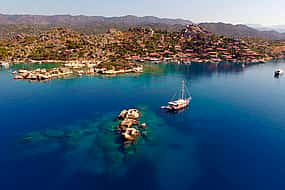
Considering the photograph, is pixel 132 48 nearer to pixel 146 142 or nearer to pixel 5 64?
pixel 5 64

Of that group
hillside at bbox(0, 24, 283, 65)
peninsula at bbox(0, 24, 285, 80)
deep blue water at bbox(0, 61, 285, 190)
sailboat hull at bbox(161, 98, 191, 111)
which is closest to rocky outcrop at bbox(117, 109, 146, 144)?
deep blue water at bbox(0, 61, 285, 190)

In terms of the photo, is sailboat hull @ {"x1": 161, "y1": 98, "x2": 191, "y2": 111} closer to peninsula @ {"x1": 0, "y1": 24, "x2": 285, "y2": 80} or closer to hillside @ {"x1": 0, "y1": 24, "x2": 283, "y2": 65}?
peninsula @ {"x1": 0, "y1": 24, "x2": 285, "y2": 80}

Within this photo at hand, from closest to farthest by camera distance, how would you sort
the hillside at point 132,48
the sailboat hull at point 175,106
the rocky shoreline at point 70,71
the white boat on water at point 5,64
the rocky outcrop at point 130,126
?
the rocky outcrop at point 130,126 → the sailboat hull at point 175,106 → the rocky shoreline at point 70,71 → the white boat on water at point 5,64 → the hillside at point 132,48

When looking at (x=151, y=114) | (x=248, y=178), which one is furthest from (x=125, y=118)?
(x=248, y=178)

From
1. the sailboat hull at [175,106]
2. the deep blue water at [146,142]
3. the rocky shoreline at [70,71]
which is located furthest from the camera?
the rocky shoreline at [70,71]

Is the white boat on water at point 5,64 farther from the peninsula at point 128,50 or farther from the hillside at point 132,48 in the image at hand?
the hillside at point 132,48

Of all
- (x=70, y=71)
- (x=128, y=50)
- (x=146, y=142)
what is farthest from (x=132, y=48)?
(x=146, y=142)

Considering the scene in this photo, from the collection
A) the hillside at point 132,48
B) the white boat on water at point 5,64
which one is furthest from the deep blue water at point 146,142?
the hillside at point 132,48

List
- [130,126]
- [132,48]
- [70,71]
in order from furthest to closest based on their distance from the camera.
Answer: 1. [132,48]
2. [70,71]
3. [130,126]
